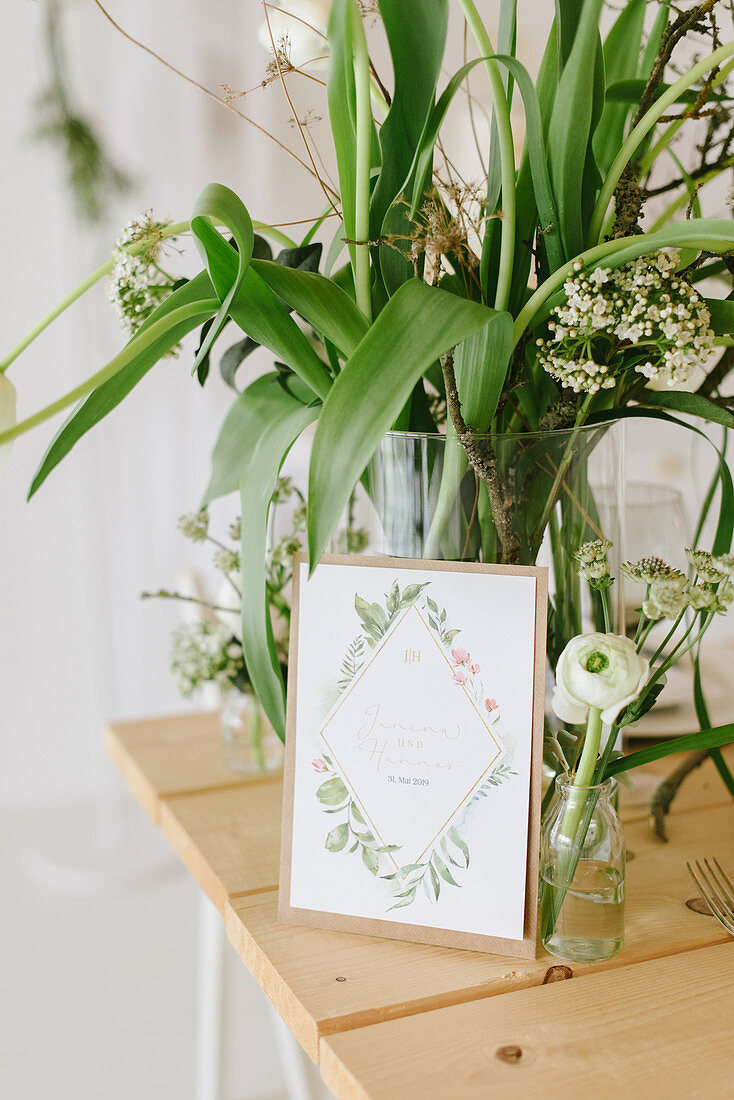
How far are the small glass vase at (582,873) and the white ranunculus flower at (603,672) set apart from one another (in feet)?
0.25

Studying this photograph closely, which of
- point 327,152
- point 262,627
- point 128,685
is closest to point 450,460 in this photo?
point 262,627

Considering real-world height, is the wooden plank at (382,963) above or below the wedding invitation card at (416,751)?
below

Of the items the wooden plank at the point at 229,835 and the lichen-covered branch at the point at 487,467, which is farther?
the wooden plank at the point at 229,835

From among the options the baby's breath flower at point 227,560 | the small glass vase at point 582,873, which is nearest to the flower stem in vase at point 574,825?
the small glass vase at point 582,873

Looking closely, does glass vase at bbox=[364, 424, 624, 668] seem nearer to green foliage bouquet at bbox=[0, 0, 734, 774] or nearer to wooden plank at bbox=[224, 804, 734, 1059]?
green foliage bouquet at bbox=[0, 0, 734, 774]

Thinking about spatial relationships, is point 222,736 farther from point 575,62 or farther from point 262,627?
point 575,62

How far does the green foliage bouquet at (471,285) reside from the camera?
Answer: 0.51 m

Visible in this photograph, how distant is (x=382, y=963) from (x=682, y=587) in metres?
0.30

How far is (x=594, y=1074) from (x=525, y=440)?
355 millimetres

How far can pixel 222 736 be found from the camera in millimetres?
1010

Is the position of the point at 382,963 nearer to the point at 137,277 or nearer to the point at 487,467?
the point at 487,467

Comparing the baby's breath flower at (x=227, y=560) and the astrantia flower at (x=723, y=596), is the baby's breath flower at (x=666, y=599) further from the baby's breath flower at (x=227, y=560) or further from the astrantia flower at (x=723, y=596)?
the baby's breath flower at (x=227, y=560)

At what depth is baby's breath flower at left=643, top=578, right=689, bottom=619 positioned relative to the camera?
0.57 meters

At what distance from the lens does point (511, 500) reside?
628 millimetres
